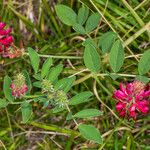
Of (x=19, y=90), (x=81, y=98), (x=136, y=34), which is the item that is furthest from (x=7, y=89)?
(x=136, y=34)

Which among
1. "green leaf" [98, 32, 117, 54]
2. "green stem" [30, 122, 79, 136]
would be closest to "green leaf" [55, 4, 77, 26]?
"green leaf" [98, 32, 117, 54]

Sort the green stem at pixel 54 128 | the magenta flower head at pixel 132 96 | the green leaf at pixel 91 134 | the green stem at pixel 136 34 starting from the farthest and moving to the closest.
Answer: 1. the green stem at pixel 54 128
2. the green stem at pixel 136 34
3. the magenta flower head at pixel 132 96
4. the green leaf at pixel 91 134

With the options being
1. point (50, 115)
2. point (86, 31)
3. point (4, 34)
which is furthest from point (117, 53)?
point (50, 115)

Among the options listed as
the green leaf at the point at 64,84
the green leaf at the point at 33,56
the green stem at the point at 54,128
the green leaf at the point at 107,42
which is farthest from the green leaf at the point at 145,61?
the green stem at the point at 54,128

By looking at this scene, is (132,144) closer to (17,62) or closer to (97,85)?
(97,85)

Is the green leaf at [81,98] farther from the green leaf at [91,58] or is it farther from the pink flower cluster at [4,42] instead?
the pink flower cluster at [4,42]

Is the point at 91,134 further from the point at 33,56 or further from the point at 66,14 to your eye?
the point at 66,14
